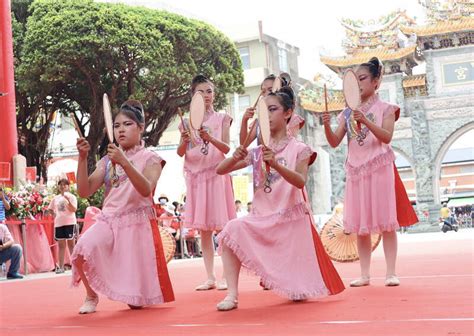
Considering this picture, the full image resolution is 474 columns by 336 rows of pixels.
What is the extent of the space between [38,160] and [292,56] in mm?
16825

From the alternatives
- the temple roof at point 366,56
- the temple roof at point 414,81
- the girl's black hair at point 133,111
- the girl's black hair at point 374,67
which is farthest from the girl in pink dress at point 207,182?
the temple roof at point 414,81

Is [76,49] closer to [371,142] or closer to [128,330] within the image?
[371,142]

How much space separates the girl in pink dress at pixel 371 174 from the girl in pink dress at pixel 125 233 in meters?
1.24

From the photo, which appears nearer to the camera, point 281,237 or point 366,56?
point 281,237

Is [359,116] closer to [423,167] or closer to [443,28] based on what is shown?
[423,167]

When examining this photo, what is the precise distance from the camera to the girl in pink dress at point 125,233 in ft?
12.4

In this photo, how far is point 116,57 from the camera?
1870 centimetres

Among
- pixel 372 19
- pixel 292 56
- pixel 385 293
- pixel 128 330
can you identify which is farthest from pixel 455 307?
pixel 292 56

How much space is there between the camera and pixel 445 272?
5.57 meters

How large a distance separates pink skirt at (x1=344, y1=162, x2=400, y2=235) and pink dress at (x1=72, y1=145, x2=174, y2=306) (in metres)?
1.40

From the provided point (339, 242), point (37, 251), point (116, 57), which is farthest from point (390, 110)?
point (116, 57)

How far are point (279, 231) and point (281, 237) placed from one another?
3 cm

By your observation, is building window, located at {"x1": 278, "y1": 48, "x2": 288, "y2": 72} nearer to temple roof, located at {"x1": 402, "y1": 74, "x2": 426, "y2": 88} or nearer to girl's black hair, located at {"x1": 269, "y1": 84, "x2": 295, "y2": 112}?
temple roof, located at {"x1": 402, "y1": 74, "x2": 426, "y2": 88}

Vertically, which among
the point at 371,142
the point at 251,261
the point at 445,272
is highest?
the point at 371,142
